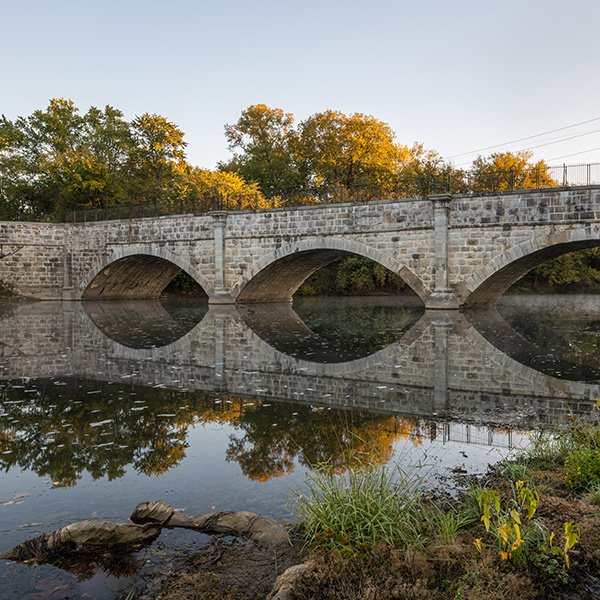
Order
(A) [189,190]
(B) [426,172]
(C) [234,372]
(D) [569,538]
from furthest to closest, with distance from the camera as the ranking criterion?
(B) [426,172]
(A) [189,190]
(C) [234,372]
(D) [569,538]

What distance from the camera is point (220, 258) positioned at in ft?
85.5

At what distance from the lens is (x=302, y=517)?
395cm

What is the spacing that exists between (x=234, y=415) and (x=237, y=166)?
1755 inches

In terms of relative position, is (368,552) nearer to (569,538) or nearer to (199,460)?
(569,538)

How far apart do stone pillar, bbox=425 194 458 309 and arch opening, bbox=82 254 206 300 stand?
14.4 m

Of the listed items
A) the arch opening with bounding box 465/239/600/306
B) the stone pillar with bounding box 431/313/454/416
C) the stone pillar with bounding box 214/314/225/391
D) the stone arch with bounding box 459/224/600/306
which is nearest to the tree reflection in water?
the stone pillar with bounding box 214/314/225/391

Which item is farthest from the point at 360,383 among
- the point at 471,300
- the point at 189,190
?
the point at 189,190

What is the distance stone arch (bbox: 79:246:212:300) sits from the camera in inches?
1117

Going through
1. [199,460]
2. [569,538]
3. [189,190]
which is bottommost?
[199,460]

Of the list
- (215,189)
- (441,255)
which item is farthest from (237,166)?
(441,255)

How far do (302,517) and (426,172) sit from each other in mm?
35982

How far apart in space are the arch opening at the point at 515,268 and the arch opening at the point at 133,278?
1526cm

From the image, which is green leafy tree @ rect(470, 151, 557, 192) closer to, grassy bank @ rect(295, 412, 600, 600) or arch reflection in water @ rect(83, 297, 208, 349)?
arch reflection in water @ rect(83, 297, 208, 349)

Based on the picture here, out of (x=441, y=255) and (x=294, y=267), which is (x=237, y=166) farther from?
(x=441, y=255)
